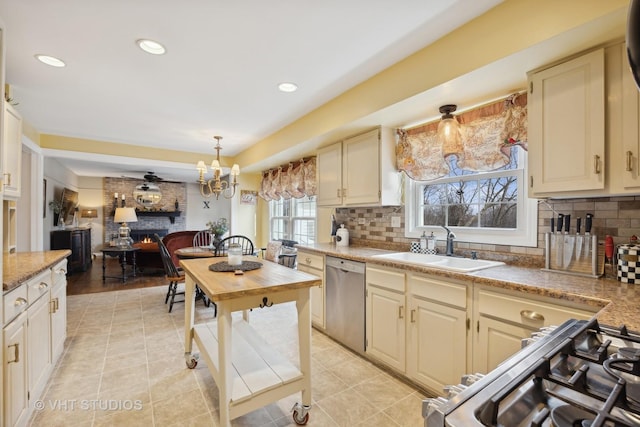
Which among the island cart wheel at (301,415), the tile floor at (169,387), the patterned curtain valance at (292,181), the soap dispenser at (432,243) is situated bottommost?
the tile floor at (169,387)

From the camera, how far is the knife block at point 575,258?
1.64 m

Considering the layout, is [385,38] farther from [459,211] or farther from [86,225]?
[86,225]

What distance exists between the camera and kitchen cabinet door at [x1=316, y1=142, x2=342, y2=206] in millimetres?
3307

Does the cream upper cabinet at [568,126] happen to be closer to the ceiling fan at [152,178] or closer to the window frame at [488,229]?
the window frame at [488,229]

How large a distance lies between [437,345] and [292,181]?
330 cm

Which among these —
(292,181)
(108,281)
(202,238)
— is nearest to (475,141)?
(292,181)

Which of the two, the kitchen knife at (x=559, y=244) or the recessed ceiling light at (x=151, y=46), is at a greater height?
the recessed ceiling light at (x=151, y=46)

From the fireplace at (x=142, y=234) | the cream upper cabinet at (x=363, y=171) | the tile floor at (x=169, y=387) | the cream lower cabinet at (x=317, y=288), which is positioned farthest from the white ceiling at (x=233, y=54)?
the fireplace at (x=142, y=234)

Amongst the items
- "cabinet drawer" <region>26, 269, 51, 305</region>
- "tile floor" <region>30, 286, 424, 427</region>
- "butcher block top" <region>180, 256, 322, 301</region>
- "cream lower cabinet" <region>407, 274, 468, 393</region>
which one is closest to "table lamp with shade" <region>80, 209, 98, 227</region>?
"tile floor" <region>30, 286, 424, 427</region>

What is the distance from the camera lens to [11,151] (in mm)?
2203

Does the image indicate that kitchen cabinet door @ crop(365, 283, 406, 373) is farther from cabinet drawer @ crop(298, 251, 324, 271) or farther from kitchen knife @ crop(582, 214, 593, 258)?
kitchen knife @ crop(582, 214, 593, 258)

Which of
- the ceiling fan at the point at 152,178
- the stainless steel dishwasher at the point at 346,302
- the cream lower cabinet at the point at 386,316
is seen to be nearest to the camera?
the cream lower cabinet at the point at 386,316

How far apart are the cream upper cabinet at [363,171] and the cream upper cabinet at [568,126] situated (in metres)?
1.26

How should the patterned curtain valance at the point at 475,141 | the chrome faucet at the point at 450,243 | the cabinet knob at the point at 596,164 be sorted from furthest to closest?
the chrome faucet at the point at 450,243 → the patterned curtain valance at the point at 475,141 → the cabinet knob at the point at 596,164
